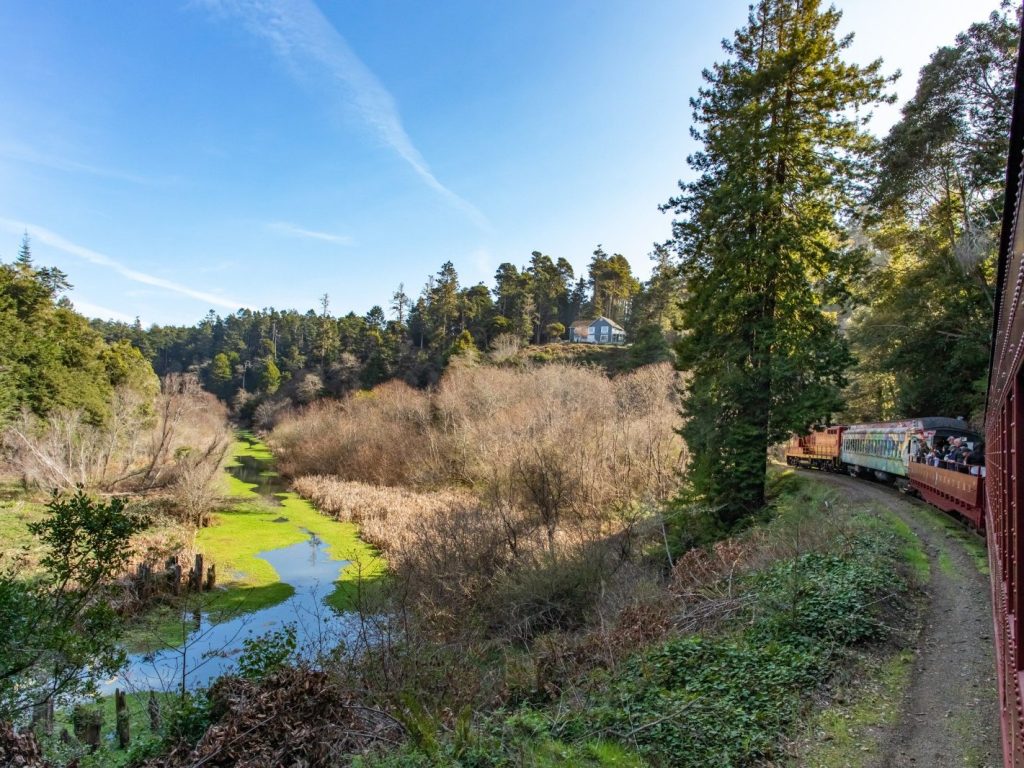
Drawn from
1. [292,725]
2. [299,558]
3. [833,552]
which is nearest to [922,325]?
[833,552]

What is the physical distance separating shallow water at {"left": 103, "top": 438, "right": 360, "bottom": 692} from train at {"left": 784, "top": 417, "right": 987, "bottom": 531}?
13278mm

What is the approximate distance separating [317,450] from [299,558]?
2096cm

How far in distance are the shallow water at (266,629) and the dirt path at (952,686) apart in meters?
8.95

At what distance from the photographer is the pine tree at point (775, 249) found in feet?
50.6

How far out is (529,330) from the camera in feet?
234

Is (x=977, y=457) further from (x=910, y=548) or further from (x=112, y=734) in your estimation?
(x=112, y=734)

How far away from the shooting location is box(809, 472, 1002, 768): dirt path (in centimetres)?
544

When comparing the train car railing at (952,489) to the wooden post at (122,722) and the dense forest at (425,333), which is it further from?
the dense forest at (425,333)

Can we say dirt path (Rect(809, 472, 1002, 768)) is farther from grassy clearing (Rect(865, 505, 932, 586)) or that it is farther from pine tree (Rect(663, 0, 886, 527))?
pine tree (Rect(663, 0, 886, 527))

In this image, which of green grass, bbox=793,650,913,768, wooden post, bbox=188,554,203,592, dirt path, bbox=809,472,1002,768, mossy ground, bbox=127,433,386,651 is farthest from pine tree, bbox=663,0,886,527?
wooden post, bbox=188,554,203,592

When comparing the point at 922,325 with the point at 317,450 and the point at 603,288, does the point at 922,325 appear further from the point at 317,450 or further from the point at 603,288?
the point at 603,288

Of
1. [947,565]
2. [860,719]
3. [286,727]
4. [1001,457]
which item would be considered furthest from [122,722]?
[947,565]

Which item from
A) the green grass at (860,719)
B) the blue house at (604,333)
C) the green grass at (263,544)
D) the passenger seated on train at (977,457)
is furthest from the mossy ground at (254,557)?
the blue house at (604,333)

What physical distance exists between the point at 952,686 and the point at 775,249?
12.0 m
